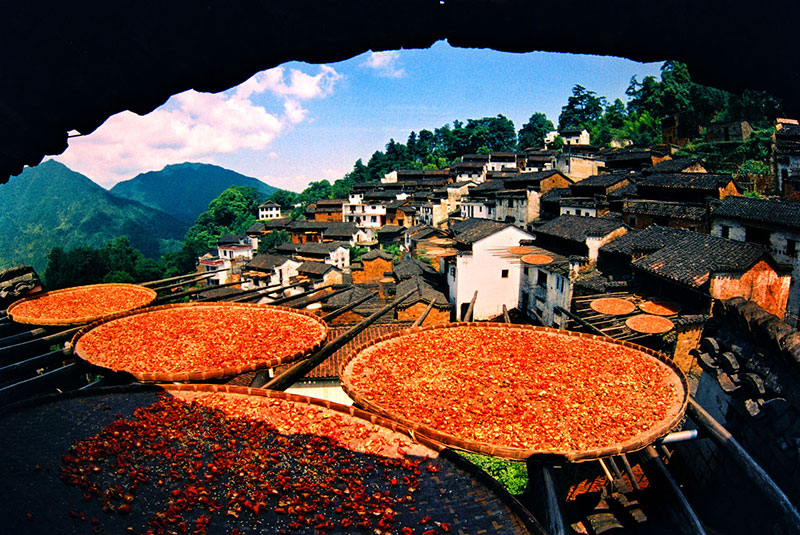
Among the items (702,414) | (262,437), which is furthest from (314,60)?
(702,414)

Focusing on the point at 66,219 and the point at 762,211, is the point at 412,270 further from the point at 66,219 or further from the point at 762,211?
the point at 66,219

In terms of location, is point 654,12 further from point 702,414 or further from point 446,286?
point 446,286

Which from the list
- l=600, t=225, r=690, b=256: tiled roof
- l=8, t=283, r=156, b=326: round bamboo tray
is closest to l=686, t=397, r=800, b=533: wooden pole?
l=8, t=283, r=156, b=326: round bamboo tray

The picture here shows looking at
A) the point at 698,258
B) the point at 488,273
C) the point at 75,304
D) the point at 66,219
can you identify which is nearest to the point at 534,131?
the point at 488,273

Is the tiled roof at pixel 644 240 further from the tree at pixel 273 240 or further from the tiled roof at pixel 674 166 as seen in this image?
the tree at pixel 273 240

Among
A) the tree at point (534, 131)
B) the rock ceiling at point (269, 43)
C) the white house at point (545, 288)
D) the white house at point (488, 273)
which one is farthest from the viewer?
the tree at point (534, 131)

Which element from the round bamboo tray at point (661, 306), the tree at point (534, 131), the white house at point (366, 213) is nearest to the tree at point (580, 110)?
the tree at point (534, 131)
